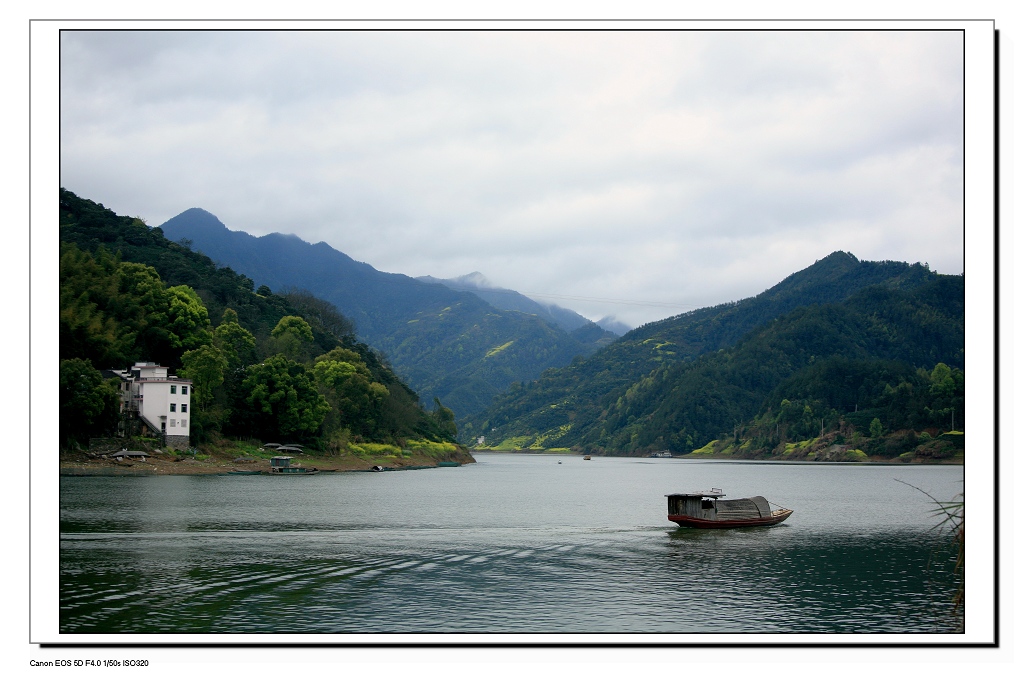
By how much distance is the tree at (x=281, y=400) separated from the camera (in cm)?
10275

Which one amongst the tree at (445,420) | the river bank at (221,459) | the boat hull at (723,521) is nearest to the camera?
the boat hull at (723,521)

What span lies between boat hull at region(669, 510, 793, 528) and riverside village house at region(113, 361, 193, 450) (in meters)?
57.3

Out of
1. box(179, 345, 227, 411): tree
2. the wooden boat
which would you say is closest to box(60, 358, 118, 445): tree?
box(179, 345, 227, 411): tree

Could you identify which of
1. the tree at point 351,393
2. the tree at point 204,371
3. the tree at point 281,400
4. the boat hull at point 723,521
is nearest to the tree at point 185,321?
the tree at point 204,371

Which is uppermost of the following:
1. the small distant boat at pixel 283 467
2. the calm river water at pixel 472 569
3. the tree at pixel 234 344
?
the tree at pixel 234 344

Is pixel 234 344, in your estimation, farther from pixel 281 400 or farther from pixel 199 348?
pixel 281 400

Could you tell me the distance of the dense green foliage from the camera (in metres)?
81.6

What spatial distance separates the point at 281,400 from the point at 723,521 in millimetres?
67500

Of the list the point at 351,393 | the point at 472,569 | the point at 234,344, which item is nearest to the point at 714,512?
the point at 472,569

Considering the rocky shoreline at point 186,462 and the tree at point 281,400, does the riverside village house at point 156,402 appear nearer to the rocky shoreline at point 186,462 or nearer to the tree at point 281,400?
the rocky shoreline at point 186,462

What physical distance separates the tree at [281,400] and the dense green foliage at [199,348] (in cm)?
13
